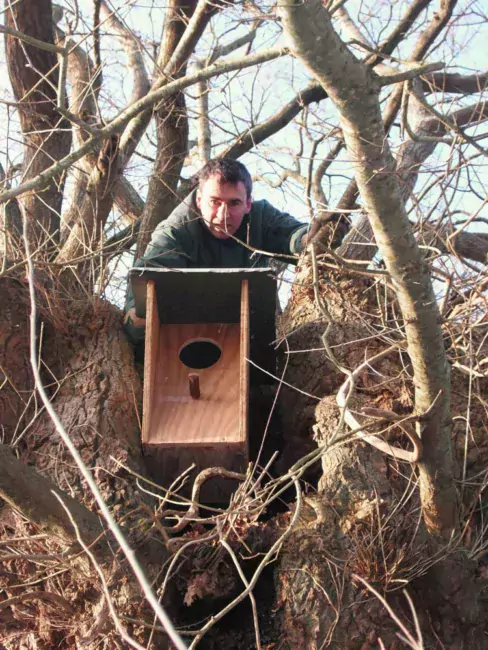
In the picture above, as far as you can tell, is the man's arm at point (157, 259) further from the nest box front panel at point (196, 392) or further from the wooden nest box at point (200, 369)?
the nest box front panel at point (196, 392)

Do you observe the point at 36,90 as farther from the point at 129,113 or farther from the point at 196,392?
the point at 196,392

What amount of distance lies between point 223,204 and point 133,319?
76cm

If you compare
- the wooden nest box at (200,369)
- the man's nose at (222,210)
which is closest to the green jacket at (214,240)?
the man's nose at (222,210)

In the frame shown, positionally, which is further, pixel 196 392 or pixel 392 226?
pixel 196 392

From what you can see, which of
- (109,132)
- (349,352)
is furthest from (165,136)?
(349,352)

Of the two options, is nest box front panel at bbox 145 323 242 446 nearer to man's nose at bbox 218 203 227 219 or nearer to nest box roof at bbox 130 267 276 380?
nest box roof at bbox 130 267 276 380

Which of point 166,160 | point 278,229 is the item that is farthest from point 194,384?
point 166,160

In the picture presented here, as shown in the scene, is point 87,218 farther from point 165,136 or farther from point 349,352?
point 349,352

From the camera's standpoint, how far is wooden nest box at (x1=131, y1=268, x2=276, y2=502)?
375 cm

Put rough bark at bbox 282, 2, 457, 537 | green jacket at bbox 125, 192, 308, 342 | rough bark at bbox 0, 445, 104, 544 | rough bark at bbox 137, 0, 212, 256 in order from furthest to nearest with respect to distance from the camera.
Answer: rough bark at bbox 137, 0, 212, 256
green jacket at bbox 125, 192, 308, 342
rough bark at bbox 0, 445, 104, 544
rough bark at bbox 282, 2, 457, 537

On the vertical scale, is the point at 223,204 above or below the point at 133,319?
above

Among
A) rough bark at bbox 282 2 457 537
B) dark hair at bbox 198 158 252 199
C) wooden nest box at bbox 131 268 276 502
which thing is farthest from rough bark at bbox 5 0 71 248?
rough bark at bbox 282 2 457 537

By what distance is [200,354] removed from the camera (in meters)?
4.52

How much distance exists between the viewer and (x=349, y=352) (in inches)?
167
